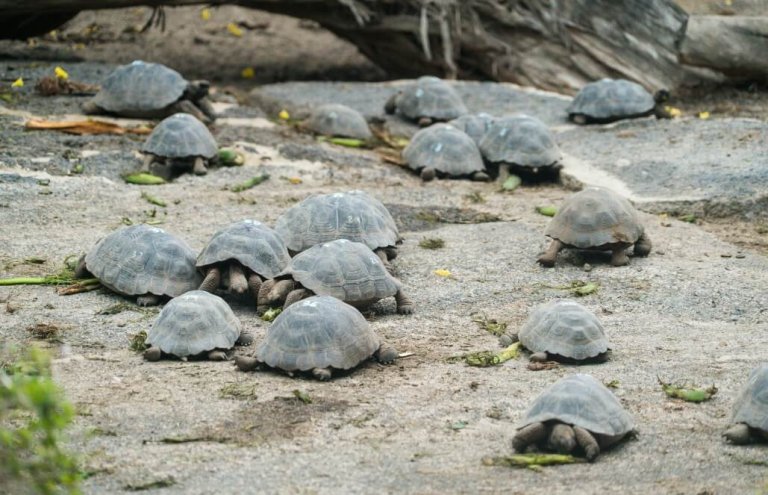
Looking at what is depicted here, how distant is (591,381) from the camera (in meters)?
4.97

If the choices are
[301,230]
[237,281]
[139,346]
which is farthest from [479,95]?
[139,346]

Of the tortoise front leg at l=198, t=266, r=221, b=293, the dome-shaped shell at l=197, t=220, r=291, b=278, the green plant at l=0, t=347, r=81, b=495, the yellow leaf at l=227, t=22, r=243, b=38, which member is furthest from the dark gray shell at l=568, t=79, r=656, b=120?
the green plant at l=0, t=347, r=81, b=495

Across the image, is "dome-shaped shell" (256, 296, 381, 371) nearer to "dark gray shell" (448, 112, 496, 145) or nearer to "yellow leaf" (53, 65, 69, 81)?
"dark gray shell" (448, 112, 496, 145)

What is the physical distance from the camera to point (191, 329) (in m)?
6.11

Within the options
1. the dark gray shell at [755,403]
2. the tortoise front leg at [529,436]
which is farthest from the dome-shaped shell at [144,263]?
the dark gray shell at [755,403]

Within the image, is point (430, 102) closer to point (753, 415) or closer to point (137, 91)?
point (137, 91)

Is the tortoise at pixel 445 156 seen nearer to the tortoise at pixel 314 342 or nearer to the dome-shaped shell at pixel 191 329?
the dome-shaped shell at pixel 191 329

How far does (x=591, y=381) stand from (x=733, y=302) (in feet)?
9.00

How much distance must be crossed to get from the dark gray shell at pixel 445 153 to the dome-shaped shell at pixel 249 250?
3816mm

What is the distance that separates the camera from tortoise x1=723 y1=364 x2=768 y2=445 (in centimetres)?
482

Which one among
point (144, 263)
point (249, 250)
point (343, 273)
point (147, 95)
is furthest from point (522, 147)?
point (144, 263)

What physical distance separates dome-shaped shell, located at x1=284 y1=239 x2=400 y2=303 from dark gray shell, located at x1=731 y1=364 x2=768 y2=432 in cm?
252

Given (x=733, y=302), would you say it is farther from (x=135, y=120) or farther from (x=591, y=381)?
(x=135, y=120)

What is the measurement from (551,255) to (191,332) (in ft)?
10.1
